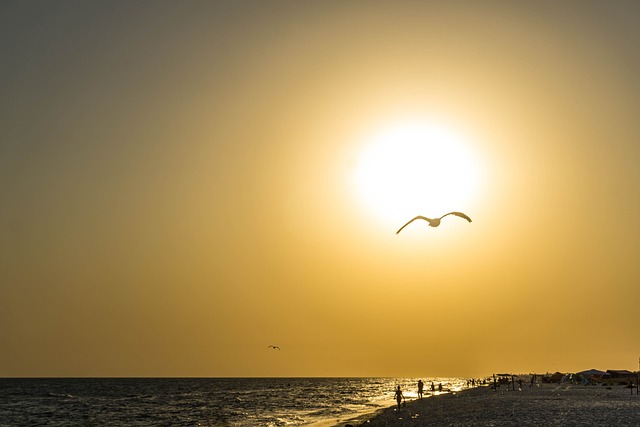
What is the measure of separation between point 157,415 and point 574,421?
191 ft

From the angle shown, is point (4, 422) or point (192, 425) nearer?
point (192, 425)

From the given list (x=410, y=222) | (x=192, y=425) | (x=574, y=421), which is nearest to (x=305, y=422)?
(x=192, y=425)

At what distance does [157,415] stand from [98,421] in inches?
325

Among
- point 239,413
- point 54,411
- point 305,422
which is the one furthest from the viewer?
point 54,411

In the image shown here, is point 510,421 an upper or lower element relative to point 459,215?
lower

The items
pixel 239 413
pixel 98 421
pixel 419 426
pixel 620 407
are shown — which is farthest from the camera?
pixel 239 413

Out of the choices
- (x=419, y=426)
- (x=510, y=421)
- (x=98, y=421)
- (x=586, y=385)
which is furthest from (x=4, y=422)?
(x=586, y=385)

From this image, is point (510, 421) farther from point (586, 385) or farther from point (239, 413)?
point (586, 385)

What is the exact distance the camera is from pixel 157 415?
3332 inches

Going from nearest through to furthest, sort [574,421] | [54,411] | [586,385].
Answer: [574,421], [54,411], [586,385]

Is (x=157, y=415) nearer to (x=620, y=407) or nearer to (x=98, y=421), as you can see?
(x=98, y=421)

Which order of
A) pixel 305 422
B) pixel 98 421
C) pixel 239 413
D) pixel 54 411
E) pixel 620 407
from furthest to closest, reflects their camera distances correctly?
pixel 54 411 → pixel 239 413 → pixel 98 421 → pixel 305 422 → pixel 620 407

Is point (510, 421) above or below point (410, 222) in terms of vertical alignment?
below

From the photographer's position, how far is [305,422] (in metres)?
67.4
